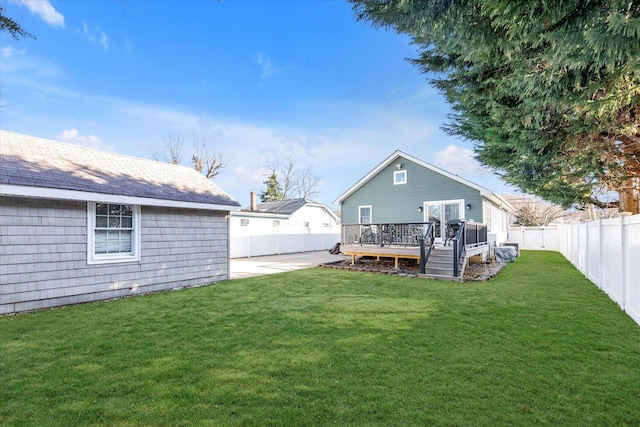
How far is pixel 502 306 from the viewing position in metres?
6.01

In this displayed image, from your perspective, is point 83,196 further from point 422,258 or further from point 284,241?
point 284,241

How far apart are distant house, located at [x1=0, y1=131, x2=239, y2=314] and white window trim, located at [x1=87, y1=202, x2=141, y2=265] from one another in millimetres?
21

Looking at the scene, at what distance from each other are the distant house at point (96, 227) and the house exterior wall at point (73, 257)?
0.02 metres

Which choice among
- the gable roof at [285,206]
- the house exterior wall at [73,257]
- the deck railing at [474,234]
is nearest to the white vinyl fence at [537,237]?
the deck railing at [474,234]

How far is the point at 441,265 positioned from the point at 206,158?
21782 millimetres

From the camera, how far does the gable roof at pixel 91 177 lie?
231 inches

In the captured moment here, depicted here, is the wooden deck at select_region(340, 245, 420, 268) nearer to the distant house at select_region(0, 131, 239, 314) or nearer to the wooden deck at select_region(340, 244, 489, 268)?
the wooden deck at select_region(340, 244, 489, 268)

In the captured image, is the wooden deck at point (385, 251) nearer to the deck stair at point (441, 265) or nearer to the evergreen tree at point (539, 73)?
the deck stair at point (441, 265)

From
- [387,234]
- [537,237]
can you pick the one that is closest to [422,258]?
[387,234]

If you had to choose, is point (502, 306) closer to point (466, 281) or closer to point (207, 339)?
point (466, 281)

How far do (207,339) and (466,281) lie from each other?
728 cm

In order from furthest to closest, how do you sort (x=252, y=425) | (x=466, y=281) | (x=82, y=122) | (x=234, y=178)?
(x=234, y=178) < (x=82, y=122) < (x=466, y=281) < (x=252, y=425)

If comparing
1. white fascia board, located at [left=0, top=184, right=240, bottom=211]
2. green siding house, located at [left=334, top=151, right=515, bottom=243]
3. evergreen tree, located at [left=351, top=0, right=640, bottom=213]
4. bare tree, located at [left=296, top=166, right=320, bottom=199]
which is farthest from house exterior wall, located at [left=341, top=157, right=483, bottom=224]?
bare tree, located at [left=296, top=166, right=320, bottom=199]

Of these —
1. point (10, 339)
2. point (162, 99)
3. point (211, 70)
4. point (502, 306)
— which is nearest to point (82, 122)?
point (162, 99)
